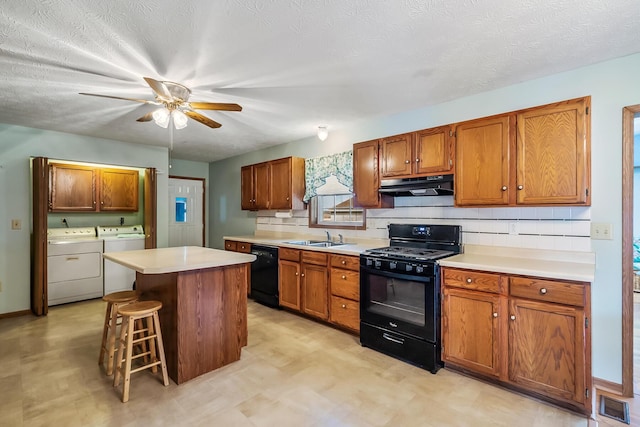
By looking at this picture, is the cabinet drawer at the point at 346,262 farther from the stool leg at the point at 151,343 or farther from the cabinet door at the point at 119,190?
the cabinet door at the point at 119,190

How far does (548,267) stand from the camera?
2.14 meters

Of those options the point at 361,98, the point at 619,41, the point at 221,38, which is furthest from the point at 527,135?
the point at 221,38

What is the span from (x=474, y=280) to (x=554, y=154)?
1082 millimetres

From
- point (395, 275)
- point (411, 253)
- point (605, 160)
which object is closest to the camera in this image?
point (605, 160)

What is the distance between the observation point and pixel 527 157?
7.76 feet

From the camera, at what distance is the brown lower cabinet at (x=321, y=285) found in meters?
3.12

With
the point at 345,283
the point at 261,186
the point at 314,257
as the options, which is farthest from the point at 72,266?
the point at 345,283

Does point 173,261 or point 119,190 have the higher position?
point 119,190

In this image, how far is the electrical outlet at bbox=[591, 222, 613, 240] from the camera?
222 centimetres

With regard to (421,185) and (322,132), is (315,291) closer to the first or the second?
(421,185)

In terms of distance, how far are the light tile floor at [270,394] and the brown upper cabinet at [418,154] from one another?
1722mm

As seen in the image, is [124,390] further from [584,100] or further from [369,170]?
[584,100]

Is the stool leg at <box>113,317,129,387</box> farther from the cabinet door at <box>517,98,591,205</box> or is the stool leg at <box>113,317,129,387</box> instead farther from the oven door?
the cabinet door at <box>517,98,591,205</box>

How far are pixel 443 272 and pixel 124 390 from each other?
2.44 metres
